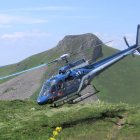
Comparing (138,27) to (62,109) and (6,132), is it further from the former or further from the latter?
(6,132)

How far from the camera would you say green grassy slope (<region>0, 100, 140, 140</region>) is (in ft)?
108

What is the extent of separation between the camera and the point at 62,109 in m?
42.2

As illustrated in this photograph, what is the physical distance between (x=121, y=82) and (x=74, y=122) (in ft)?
348

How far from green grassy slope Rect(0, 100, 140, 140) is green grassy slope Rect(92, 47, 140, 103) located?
263ft

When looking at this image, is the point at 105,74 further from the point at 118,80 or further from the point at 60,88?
the point at 60,88

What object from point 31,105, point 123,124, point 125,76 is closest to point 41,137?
point 123,124

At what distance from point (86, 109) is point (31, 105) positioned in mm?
8648

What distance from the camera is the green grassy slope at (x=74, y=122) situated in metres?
32.9

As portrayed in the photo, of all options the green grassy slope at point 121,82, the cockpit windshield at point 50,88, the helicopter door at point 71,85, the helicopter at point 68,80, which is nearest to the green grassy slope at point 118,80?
the green grassy slope at point 121,82

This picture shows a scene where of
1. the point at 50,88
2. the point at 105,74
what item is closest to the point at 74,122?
the point at 50,88

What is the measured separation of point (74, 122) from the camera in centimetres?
3619

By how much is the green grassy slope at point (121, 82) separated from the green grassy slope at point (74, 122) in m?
80.0

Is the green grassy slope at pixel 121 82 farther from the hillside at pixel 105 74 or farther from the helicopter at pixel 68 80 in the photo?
the helicopter at pixel 68 80

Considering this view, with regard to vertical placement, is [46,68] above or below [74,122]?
above
